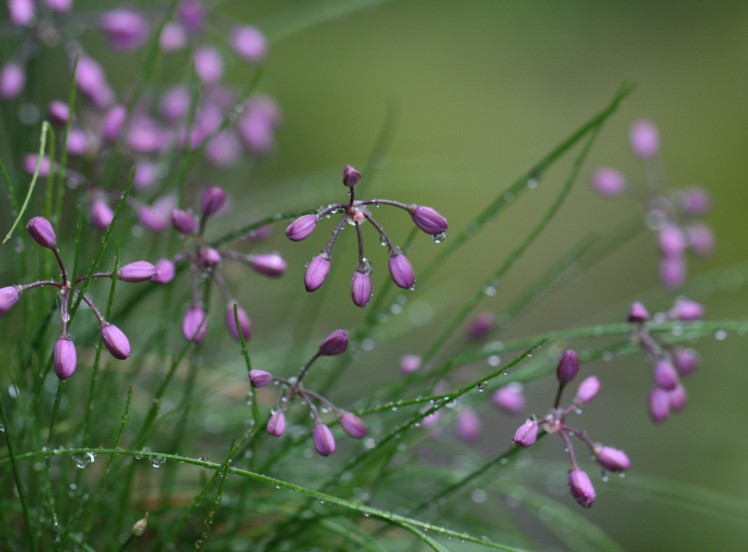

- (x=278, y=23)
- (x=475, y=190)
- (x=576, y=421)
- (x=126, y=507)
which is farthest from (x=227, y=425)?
(x=475, y=190)

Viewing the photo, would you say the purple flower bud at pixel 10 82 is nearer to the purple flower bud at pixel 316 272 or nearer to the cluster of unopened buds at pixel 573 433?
the purple flower bud at pixel 316 272

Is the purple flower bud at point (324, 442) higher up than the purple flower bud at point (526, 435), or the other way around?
the purple flower bud at point (526, 435)

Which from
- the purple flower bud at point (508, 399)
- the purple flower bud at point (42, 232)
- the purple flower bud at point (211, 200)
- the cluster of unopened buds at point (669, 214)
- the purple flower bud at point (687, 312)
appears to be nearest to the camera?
the purple flower bud at point (42, 232)

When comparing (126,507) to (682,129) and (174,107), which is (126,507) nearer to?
(174,107)

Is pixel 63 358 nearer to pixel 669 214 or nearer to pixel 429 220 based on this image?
pixel 429 220

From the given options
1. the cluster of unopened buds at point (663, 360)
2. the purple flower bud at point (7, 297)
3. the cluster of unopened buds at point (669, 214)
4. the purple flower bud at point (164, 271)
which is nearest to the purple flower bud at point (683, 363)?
the cluster of unopened buds at point (663, 360)

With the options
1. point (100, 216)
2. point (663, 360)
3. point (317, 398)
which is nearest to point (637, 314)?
point (663, 360)

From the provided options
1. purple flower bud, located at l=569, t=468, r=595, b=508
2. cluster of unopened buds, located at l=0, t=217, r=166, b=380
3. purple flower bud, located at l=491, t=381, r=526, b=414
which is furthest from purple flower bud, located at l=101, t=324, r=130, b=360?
purple flower bud, located at l=491, t=381, r=526, b=414

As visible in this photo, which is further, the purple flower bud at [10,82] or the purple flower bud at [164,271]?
the purple flower bud at [10,82]
